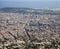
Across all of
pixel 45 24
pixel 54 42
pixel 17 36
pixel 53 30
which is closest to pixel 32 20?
pixel 45 24

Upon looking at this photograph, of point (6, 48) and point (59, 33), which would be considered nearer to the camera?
point (6, 48)

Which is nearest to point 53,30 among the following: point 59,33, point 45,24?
point 59,33

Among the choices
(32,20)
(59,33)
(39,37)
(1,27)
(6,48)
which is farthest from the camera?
(32,20)

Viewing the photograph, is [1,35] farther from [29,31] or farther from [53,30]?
[53,30]

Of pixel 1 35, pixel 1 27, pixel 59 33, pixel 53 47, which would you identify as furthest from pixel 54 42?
pixel 1 27

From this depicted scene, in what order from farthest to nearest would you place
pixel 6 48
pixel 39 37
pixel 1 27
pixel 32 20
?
pixel 32 20 → pixel 1 27 → pixel 39 37 → pixel 6 48

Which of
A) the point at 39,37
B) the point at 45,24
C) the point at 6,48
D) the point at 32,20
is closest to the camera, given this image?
the point at 6,48

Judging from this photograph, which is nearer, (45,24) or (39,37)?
(39,37)

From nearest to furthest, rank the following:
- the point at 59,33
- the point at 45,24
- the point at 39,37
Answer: the point at 39,37
the point at 59,33
the point at 45,24

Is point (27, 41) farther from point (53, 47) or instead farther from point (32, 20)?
point (32, 20)
